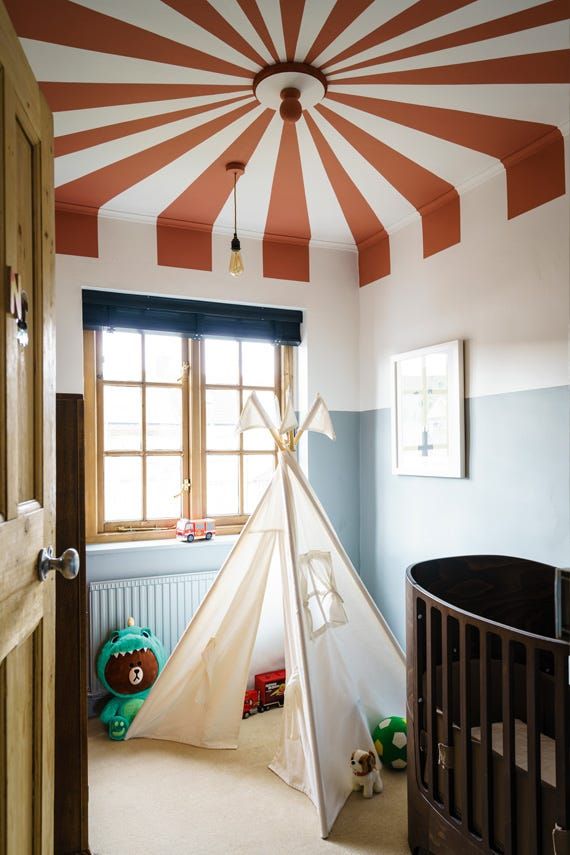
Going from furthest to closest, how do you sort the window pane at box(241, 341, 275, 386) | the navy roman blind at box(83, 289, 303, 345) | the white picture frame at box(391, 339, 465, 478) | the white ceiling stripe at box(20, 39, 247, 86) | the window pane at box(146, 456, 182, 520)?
the window pane at box(241, 341, 275, 386) → the window pane at box(146, 456, 182, 520) → the navy roman blind at box(83, 289, 303, 345) → the white picture frame at box(391, 339, 465, 478) → the white ceiling stripe at box(20, 39, 247, 86)

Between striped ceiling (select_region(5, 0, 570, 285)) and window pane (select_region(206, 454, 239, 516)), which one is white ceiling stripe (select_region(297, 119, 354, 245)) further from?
window pane (select_region(206, 454, 239, 516))

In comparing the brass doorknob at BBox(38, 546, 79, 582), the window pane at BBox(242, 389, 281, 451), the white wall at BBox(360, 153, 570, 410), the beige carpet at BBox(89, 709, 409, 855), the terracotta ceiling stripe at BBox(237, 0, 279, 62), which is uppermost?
the terracotta ceiling stripe at BBox(237, 0, 279, 62)

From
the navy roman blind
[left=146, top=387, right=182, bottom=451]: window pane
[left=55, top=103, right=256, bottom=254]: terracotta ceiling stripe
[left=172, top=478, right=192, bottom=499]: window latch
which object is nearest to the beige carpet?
[left=172, top=478, right=192, bottom=499]: window latch

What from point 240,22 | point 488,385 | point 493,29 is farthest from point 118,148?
point 488,385

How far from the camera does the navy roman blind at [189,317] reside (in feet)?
10.1

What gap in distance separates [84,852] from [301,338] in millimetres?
2588

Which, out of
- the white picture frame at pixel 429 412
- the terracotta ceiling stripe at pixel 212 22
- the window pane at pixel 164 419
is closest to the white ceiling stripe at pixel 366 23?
Answer: the terracotta ceiling stripe at pixel 212 22

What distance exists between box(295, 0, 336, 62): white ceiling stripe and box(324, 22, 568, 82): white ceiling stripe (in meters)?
0.17

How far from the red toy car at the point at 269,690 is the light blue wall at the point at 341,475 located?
32.9 inches

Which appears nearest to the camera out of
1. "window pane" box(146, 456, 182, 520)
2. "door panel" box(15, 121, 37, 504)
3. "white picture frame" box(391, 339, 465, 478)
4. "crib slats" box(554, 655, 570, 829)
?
"door panel" box(15, 121, 37, 504)

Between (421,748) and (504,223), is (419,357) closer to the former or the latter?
(504,223)

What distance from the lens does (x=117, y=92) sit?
2.05 metres

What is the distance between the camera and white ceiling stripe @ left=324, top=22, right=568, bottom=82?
177 cm

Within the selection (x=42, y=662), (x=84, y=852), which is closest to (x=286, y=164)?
(x=42, y=662)
